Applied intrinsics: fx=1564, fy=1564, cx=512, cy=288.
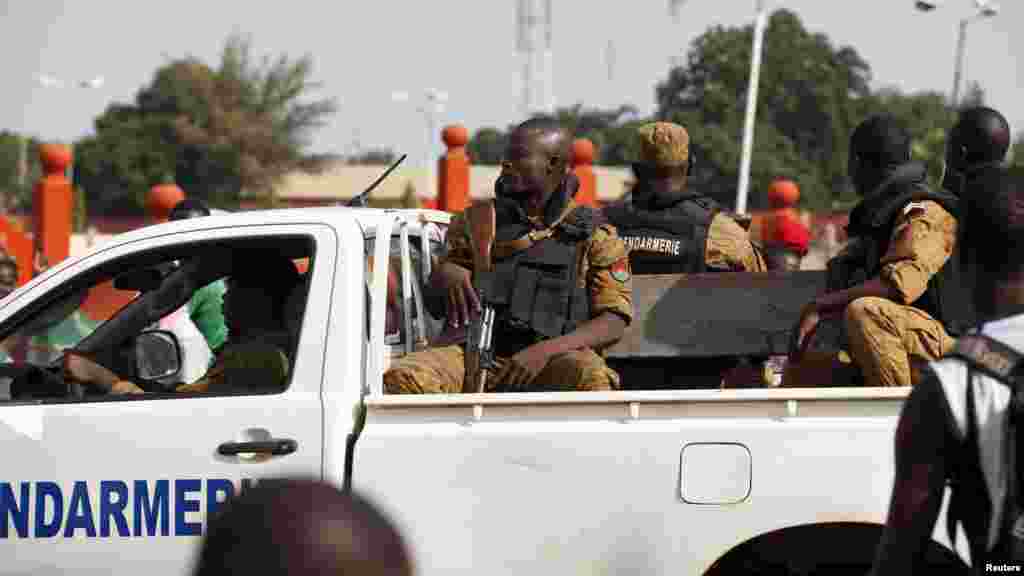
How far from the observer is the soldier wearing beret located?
5594 millimetres

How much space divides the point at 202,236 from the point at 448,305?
0.75 metres

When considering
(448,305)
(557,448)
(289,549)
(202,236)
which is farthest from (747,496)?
(289,549)

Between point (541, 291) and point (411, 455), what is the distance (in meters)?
0.77

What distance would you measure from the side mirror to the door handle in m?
0.37

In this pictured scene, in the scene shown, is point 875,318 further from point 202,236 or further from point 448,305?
point 202,236

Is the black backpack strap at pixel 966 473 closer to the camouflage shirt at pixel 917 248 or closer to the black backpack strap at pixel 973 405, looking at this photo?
the black backpack strap at pixel 973 405

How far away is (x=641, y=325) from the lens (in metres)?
5.15

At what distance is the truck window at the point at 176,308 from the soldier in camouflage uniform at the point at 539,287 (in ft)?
1.29

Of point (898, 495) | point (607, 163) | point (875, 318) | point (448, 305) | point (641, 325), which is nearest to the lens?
point (898, 495)

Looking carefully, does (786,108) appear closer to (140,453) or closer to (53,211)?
(53,211)

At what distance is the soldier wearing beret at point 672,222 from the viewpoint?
18.4ft

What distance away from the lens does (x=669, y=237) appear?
5605mm

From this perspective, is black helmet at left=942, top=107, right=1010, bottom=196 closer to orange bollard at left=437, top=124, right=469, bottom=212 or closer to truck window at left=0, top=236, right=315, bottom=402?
truck window at left=0, top=236, right=315, bottom=402

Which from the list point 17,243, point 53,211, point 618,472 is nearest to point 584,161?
point 53,211
